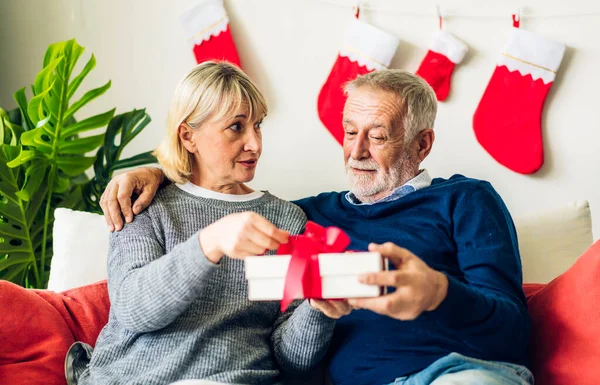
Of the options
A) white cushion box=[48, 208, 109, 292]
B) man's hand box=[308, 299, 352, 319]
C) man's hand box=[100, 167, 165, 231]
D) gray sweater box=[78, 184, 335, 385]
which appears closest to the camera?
man's hand box=[308, 299, 352, 319]

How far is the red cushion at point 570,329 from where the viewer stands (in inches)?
57.9

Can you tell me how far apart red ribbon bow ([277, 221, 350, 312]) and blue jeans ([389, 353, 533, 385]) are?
1.34 ft

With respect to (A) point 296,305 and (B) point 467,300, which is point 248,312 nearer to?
(A) point 296,305

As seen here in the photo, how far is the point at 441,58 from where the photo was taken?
2299 mm

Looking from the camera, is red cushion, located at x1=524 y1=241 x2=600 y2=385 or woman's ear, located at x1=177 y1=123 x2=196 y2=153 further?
woman's ear, located at x1=177 y1=123 x2=196 y2=153

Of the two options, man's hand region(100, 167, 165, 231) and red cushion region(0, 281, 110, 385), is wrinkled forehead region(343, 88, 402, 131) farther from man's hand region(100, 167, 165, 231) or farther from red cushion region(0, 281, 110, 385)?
red cushion region(0, 281, 110, 385)

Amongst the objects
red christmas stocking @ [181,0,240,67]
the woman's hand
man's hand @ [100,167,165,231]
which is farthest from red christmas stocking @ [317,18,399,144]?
the woman's hand

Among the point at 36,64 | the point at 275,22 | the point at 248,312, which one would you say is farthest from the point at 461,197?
the point at 36,64

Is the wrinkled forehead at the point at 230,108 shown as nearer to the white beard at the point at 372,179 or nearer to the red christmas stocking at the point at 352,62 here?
the white beard at the point at 372,179

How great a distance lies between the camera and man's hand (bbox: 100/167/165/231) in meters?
1.56

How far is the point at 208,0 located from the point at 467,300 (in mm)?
1630

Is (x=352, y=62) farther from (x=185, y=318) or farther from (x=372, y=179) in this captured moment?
(x=185, y=318)

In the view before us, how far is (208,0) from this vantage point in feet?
7.99

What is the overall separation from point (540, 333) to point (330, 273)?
73cm
